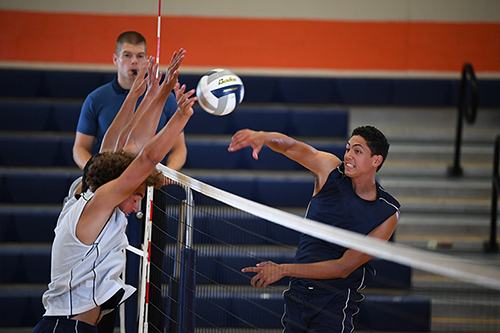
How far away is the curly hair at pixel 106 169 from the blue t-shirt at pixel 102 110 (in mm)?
1226

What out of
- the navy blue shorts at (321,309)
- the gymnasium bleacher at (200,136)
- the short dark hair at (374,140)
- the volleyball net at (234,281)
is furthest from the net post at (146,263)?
the gymnasium bleacher at (200,136)

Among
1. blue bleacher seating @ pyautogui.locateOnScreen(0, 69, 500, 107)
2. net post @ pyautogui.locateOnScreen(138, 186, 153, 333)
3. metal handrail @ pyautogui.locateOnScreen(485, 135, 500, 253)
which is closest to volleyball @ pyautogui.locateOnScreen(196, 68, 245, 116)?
net post @ pyautogui.locateOnScreen(138, 186, 153, 333)

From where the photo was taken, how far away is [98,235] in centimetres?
216

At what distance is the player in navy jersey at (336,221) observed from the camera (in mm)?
2420

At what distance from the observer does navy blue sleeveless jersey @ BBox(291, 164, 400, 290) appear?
256 centimetres

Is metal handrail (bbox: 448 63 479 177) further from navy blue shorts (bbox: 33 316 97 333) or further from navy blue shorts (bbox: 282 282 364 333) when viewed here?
navy blue shorts (bbox: 33 316 97 333)

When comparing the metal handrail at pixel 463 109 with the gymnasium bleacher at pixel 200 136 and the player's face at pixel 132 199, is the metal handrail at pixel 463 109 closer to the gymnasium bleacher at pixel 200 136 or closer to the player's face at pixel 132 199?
the gymnasium bleacher at pixel 200 136

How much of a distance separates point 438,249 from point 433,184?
726 mm

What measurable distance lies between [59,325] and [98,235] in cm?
41

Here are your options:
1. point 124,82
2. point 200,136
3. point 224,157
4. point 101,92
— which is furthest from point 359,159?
point 200,136

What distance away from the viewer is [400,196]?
215 inches

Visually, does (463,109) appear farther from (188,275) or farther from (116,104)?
(188,275)

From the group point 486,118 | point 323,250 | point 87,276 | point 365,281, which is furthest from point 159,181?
point 486,118

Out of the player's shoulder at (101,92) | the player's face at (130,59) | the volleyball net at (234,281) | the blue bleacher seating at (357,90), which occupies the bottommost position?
the volleyball net at (234,281)
